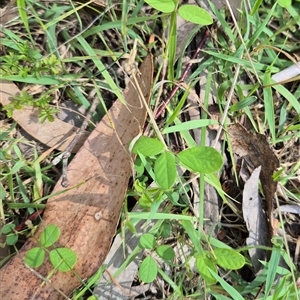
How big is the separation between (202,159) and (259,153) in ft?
1.55

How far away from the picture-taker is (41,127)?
74.7 inches

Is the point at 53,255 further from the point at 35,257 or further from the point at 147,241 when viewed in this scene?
the point at 147,241

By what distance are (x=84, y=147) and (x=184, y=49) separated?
1.82 ft

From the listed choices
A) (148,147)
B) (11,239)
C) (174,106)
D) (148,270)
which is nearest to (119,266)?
(148,270)

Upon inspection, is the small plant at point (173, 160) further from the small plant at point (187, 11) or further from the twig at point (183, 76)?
the small plant at point (187, 11)

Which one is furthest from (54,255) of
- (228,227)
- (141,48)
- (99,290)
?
(141,48)

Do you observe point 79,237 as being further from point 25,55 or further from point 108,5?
point 108,5

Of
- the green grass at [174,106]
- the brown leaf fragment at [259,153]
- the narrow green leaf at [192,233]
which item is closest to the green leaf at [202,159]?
the green grass at [174,106]

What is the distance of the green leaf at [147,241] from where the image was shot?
1.80 m

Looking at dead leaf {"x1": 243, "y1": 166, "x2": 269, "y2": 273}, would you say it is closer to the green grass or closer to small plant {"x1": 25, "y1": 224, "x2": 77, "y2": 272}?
the green grass

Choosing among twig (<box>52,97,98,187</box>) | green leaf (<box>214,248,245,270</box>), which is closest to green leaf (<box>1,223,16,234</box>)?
twig (<box>52,97,98,187</box>)

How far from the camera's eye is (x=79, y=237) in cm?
175

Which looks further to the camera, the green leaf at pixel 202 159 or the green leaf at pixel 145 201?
the green leaf at pixel 145 201

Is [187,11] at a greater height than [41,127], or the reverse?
[187,11]
